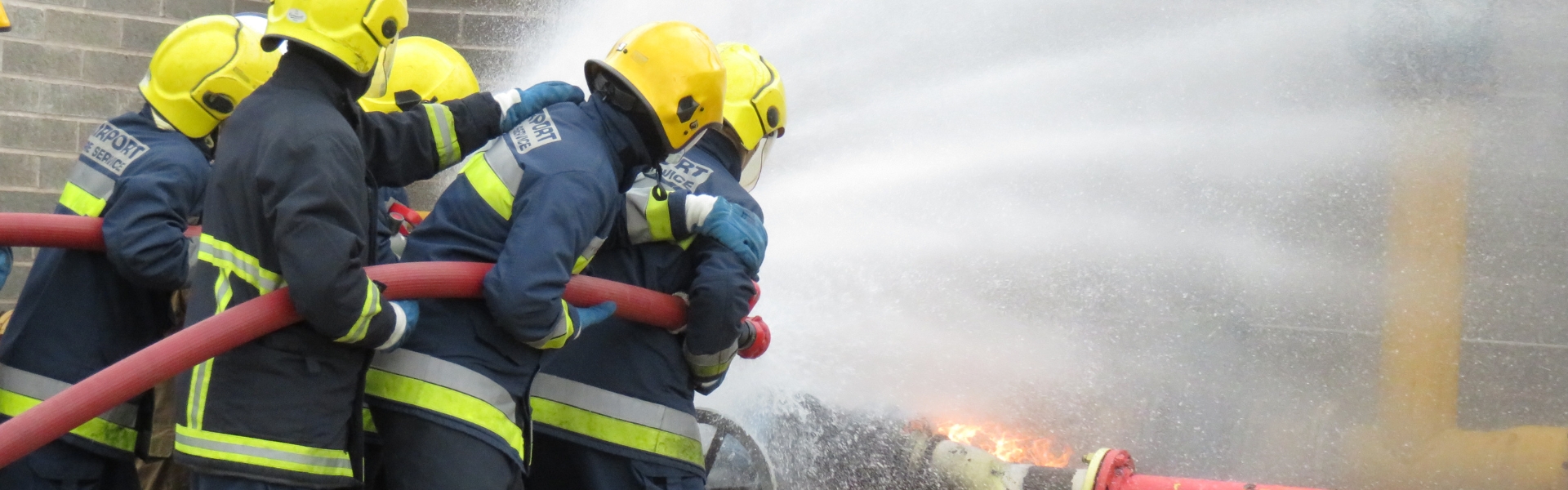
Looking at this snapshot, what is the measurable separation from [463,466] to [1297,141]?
468 centimetres

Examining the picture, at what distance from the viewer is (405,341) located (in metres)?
2.85

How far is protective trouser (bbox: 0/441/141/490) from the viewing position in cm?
320

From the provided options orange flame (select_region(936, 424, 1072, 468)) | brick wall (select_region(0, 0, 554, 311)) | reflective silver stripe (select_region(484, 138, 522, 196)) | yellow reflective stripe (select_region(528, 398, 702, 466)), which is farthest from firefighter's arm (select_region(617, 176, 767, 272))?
brick wall (select_region(0, 0, 554, 311))

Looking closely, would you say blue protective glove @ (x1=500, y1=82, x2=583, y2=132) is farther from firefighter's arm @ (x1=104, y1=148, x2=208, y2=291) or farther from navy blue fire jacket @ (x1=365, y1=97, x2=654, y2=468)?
firefighter's arm @ (x1=104, y1=148, x2=208, y2=291)

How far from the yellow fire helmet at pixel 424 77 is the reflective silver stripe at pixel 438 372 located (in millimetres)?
1654

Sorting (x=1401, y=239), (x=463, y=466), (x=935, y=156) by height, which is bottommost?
(x=463, y=466)

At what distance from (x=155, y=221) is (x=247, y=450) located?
3.36ft

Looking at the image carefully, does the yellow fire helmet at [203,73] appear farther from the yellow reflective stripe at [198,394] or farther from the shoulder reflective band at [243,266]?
the yellow reflective stripe at [198,394]

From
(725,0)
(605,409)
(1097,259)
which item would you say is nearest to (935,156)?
(1097,259)

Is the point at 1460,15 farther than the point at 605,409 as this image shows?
Yes

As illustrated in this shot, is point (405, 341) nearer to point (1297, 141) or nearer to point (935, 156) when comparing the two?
point (935, 156)

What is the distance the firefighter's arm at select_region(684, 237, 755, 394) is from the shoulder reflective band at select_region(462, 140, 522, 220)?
0.53m

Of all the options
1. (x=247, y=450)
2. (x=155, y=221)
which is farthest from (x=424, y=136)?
(x=247, y=450)

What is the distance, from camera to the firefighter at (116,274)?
3205mm
